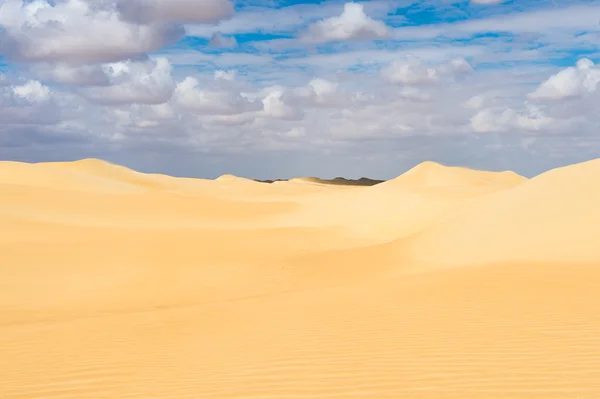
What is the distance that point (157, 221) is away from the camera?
34.3 meters

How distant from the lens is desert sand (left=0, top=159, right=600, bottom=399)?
5.97 m

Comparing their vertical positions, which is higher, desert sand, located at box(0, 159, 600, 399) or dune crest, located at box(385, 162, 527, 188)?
dune crest, located at box(385, 162, 527, 188)

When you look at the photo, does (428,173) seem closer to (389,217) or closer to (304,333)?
(389,217)

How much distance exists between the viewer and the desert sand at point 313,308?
5.97 meters

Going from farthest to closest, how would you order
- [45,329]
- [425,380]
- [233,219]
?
[233,219]
[45,329]
[425,380]

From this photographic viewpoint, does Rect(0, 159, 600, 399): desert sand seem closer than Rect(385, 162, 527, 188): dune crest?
Yes

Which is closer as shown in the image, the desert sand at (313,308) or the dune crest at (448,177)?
the desert sand at (313,308)

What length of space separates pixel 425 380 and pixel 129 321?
6042 mm

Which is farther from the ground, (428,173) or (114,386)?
(428,173)

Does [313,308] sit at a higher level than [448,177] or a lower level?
lower

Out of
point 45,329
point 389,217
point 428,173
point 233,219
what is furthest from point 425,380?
point 428,173

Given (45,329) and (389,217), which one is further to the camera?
(389,217)

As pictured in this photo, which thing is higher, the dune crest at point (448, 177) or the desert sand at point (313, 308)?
the dune crest at point (448, 177)

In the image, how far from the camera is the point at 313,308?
9750 mm
